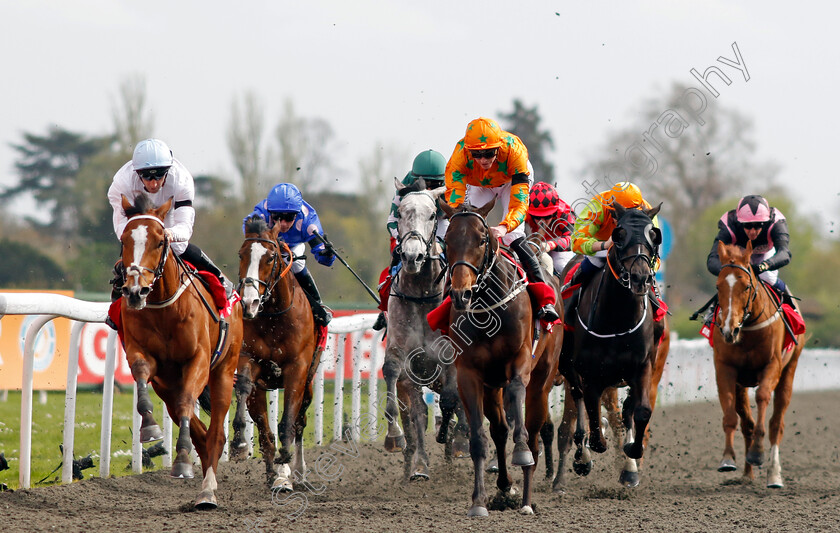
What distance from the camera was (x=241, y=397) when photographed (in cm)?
680

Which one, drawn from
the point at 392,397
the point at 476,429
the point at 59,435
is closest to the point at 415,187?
the point at 392,397

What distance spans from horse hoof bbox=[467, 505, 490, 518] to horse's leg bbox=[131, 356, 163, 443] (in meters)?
1.66

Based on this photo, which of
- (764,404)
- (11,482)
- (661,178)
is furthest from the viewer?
(661,178)

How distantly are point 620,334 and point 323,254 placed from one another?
7.76ft

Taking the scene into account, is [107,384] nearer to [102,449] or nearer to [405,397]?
[102,449]

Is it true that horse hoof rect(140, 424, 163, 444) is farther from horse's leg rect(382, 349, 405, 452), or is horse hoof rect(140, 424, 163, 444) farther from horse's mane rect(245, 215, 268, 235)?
horse's leg rect(382, 349, 405, 452)

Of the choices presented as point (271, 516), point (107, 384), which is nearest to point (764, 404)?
point (271, 516)

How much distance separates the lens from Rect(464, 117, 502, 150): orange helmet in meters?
6.21

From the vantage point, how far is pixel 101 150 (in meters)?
33.2

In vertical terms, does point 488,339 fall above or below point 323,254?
A: below

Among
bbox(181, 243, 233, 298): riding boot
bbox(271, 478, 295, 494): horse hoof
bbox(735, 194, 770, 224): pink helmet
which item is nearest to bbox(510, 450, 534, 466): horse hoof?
bbox(271, 478, 295, 494): horse hoof

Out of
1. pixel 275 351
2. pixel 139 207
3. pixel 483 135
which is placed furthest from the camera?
pixel 275 351

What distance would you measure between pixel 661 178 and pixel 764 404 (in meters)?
29.5

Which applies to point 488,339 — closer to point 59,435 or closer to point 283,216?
point 283,216
